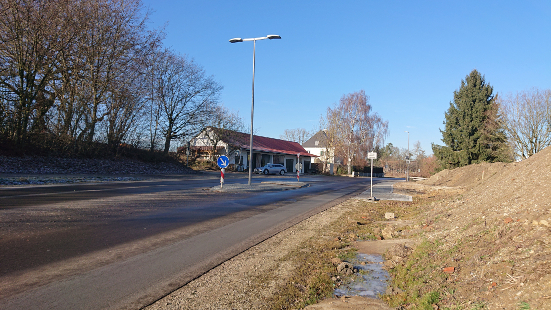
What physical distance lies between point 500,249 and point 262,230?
5.50 m

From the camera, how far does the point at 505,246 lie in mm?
4309

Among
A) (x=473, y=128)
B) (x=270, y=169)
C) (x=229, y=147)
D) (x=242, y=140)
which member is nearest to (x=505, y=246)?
(x=473, y=128)

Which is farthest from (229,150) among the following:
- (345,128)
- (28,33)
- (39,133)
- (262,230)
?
(262,230)

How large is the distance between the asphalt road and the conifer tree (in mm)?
30723

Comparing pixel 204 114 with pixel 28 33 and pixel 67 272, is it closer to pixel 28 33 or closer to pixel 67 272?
pixel 28 33

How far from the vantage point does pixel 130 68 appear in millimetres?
27578

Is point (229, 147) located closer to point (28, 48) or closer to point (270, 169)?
point (270, 169)

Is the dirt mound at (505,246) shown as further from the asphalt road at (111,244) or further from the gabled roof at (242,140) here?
the gabled roof at (242,140)

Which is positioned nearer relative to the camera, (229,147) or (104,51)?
(104,51)

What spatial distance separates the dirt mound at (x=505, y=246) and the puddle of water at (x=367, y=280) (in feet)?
3.04

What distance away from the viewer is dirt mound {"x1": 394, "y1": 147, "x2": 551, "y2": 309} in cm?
327

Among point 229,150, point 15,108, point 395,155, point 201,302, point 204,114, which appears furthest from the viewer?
point 395,155

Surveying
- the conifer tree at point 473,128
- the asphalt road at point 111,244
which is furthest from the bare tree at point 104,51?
the conifer tree at point 473,128

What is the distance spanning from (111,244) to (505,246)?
21.6 feet
